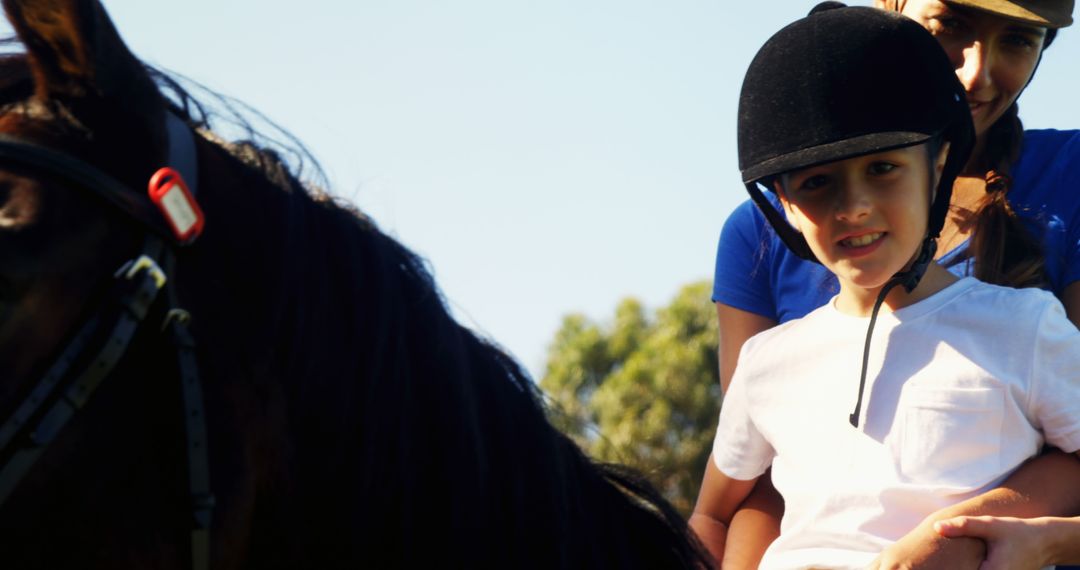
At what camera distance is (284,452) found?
167cm

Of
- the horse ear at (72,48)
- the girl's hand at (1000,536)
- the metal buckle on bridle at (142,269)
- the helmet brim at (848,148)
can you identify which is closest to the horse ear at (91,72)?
the horse ear at (72,48)

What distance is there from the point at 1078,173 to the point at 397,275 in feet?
6.20

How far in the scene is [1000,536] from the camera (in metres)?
2.21

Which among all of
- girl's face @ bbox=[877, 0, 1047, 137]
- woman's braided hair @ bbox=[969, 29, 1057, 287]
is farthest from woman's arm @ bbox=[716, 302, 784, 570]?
girl's face @ bbox=[877, 0, 1047, 137]

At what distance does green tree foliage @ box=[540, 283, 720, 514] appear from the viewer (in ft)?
88.4

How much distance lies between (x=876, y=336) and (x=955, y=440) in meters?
0.31

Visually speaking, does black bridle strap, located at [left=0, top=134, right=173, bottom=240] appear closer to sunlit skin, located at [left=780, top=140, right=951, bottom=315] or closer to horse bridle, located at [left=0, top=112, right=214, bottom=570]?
horse bridle, located at [left=0, top=112, right=214, bottom=570]

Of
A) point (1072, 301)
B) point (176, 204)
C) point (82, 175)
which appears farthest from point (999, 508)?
point (82, 175)

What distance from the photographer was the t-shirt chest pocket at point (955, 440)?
7.81 feet

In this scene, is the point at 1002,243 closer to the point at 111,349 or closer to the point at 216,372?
the point at 216,372

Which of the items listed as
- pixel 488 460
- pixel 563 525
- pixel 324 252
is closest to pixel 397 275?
pixel 324 252

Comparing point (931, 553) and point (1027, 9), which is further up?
point (1027, 9)

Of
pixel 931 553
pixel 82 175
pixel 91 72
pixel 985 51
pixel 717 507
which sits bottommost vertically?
pixel 717 507

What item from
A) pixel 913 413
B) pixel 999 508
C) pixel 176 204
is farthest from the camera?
pixel 913 413
